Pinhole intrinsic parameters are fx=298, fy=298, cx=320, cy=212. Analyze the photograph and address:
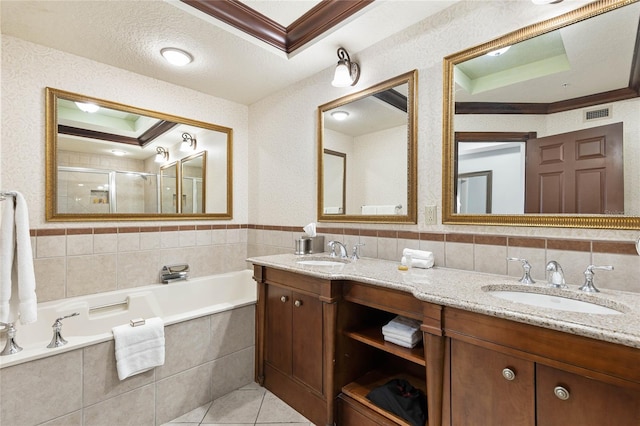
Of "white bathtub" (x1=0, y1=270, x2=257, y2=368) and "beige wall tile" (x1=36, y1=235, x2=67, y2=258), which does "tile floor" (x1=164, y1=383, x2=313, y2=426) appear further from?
"beige wall tile" (x1=36, y1=235, x2=67, y2=258)

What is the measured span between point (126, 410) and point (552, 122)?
2671 mm

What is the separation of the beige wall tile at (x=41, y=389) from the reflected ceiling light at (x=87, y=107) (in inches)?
67.4

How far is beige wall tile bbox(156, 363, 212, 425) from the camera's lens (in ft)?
5.94

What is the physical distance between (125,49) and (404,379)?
9.20 feet

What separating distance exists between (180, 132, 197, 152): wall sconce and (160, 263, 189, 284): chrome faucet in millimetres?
1067

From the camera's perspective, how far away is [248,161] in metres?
3.20

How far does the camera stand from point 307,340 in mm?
1788

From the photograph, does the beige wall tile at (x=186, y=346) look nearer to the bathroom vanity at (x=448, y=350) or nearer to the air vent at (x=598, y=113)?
the bathroom vanity at (x=448, y=350)

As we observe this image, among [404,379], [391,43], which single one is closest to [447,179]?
[391,43]

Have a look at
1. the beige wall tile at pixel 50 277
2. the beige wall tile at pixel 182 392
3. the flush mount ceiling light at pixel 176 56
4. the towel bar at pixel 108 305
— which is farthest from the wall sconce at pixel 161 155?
the beige wall tile at pixel 182 392

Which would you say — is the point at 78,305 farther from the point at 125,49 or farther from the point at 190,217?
the point at 125,49

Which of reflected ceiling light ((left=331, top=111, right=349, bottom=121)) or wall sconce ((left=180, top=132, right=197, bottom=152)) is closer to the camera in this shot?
reflected ceiling light ((left=331, top=111, right=349, bottom=121))

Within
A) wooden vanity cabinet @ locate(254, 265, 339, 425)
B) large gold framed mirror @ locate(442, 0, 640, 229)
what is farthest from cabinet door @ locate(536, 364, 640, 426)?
wooden vanity cabinet @ locate(254, 265, 339, 425)

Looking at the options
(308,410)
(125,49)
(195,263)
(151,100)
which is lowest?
(308,410)
